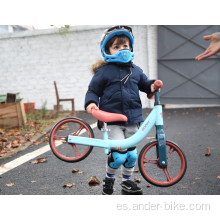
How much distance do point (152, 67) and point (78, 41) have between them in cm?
292

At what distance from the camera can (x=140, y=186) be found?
2.67m

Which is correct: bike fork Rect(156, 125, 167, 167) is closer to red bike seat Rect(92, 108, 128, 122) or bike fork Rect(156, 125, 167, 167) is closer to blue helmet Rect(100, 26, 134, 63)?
red bike seat Rect(92, 108, 128, 122)

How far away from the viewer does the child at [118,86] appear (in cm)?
222

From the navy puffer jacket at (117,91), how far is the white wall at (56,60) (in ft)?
22.8

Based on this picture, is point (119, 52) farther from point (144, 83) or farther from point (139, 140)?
point (139, 140)

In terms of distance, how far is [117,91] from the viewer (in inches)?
87.9

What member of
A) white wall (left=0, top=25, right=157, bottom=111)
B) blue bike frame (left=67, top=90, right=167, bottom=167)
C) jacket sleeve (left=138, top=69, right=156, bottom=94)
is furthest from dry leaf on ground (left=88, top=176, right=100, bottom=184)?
white wall (left=0, top=25, right=157, bottom=111)

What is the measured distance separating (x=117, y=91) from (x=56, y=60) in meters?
7.80

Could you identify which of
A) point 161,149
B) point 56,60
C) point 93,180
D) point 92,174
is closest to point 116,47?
point 161,149

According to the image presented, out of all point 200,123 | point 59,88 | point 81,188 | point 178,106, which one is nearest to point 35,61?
point 59,88

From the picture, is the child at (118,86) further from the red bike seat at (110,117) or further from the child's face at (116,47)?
the red bike seat at (110,117)

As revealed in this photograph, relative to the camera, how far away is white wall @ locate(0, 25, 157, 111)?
29.7 feet

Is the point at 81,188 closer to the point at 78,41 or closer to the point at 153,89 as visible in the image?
the point at 153,89

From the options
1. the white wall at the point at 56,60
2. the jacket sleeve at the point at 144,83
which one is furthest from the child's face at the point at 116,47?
the white wall at the point at 56,60
